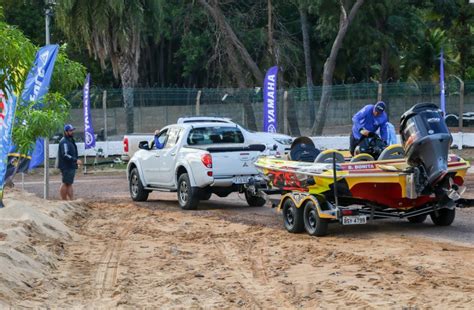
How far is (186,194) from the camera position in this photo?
58.9ft

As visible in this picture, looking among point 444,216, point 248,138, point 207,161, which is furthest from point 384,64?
point 444,216

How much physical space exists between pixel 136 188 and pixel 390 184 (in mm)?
9153

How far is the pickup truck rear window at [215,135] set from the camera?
1862 centimetres

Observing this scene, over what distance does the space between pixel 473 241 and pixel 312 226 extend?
98.0 inches

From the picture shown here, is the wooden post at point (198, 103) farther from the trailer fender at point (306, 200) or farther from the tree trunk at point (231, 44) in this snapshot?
Result: the trailer fender at point (306, 200)

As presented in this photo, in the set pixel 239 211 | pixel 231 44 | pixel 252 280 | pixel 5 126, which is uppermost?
pixel 231 44

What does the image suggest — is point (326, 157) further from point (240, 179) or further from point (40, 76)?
point (40, 76)

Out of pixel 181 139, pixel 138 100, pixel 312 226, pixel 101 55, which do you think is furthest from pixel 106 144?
pixel 312 226

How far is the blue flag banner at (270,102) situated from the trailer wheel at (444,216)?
16813 millimetres

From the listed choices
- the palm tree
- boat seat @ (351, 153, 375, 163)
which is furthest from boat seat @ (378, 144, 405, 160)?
the palm tree

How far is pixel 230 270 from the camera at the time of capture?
10211mm

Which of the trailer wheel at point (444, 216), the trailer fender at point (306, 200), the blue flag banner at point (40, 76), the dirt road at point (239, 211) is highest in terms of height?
the blue flag banner at point (40, 76)

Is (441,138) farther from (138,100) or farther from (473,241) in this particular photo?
(138,100)

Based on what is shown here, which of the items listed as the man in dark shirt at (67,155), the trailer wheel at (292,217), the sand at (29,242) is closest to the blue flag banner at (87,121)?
the man in dark shirt at (67,155)
